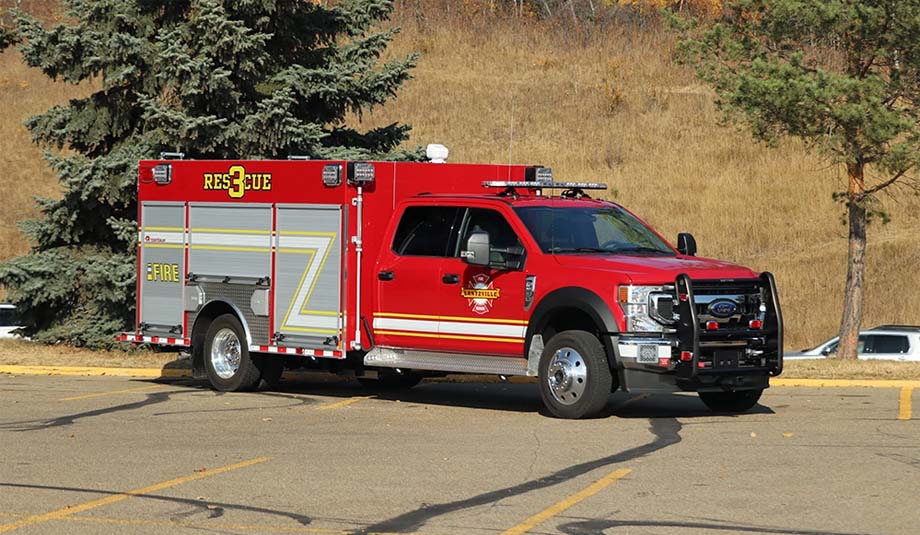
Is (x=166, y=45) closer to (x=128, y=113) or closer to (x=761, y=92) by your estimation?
(x=128, y=113)

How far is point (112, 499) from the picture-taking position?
945cm

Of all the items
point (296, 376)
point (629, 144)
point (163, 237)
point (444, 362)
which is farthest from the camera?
point (629, 144)

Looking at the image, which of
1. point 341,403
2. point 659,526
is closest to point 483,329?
point 341,403

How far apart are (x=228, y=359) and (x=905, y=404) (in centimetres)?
755

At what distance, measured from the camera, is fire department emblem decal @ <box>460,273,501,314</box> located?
14461 millimetres

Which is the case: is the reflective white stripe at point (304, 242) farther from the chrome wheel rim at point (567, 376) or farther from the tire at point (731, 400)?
the tire at point (731, 400)

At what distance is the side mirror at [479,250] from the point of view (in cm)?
1414

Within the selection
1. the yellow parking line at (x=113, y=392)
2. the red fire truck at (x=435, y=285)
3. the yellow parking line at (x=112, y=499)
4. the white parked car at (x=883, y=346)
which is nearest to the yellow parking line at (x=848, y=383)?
the red fire truck at (x=435, y=285)

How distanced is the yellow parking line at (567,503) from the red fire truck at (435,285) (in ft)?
9.96

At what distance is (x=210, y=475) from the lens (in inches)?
412

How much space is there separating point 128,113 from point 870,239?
68.6ft

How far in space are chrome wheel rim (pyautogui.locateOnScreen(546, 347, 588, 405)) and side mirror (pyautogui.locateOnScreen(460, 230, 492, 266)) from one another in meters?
1.18

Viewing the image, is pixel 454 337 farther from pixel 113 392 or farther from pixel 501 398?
pixel 113 392

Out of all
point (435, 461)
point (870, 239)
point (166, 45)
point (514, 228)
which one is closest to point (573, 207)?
point (514, 228)
